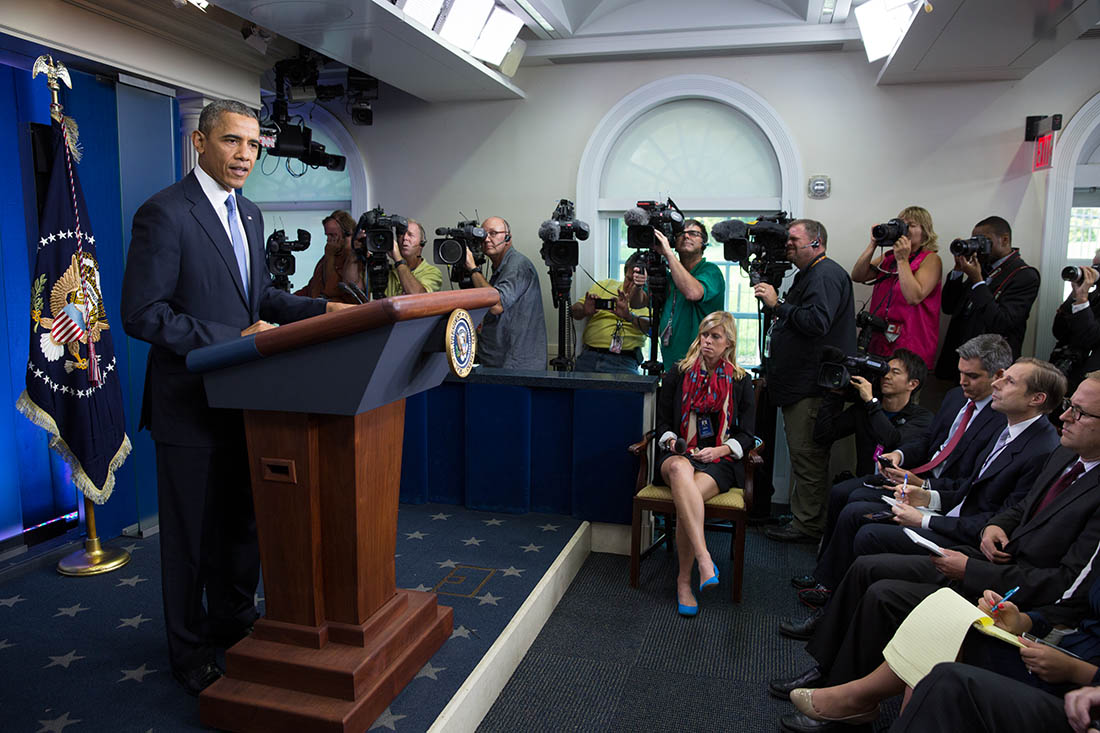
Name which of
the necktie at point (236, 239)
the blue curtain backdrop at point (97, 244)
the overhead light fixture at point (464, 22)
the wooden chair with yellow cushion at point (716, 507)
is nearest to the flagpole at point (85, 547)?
the blue curtain backdrop at point (97, 244)

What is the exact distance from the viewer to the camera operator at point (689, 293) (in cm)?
416

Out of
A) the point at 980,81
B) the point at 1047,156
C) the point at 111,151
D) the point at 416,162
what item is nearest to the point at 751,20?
the point at 980,81

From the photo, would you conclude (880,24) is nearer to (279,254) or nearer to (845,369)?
(845,369)

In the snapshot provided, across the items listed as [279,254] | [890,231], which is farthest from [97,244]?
[890,231]

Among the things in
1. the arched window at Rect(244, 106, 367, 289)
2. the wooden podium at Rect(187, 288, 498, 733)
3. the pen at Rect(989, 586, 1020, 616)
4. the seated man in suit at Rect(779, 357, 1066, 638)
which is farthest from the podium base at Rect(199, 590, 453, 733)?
the arched window at Rect(244, 106, 367, 289)

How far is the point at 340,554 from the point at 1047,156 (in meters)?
4.50

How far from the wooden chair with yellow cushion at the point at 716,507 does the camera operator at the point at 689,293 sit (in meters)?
0.92

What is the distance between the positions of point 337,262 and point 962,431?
157 inches

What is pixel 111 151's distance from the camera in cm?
353

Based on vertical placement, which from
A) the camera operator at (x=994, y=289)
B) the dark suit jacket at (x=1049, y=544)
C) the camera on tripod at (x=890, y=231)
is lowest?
the dark suit jacket at (x=1049, y=544)

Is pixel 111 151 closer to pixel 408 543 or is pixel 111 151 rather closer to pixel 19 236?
pixel 19 236


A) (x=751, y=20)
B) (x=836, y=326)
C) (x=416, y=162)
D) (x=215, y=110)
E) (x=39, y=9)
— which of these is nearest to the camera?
(x=215, y=110)

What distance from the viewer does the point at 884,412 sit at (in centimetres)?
359

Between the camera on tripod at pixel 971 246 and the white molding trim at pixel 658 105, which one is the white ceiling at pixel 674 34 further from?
the camera on tripod at pixel 971 246
